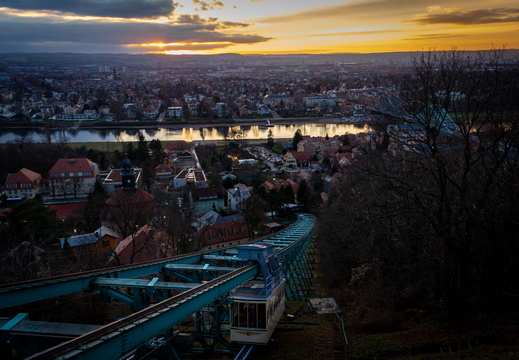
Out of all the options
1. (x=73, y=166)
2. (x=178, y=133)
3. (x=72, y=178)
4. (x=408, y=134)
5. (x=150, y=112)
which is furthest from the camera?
(x=150, y=112)

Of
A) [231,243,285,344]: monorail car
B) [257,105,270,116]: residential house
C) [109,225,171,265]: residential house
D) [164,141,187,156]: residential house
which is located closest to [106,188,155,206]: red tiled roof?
[109,225,171,265]: residential house

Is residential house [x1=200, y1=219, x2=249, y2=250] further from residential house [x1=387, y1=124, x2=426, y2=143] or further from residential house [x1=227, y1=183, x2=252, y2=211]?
residential house [x1=387, y1=124, x2=426, y2=143]

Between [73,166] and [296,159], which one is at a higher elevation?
[73,166]

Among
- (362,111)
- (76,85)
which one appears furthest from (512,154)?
(76,85)

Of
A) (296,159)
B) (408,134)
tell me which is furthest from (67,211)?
(408,134)

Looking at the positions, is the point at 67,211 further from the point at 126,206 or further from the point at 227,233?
the point at 227,233

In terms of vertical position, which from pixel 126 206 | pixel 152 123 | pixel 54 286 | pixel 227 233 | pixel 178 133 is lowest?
pixel 227 233

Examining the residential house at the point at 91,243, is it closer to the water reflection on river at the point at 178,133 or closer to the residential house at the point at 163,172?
the residential house at the point at 163,172
